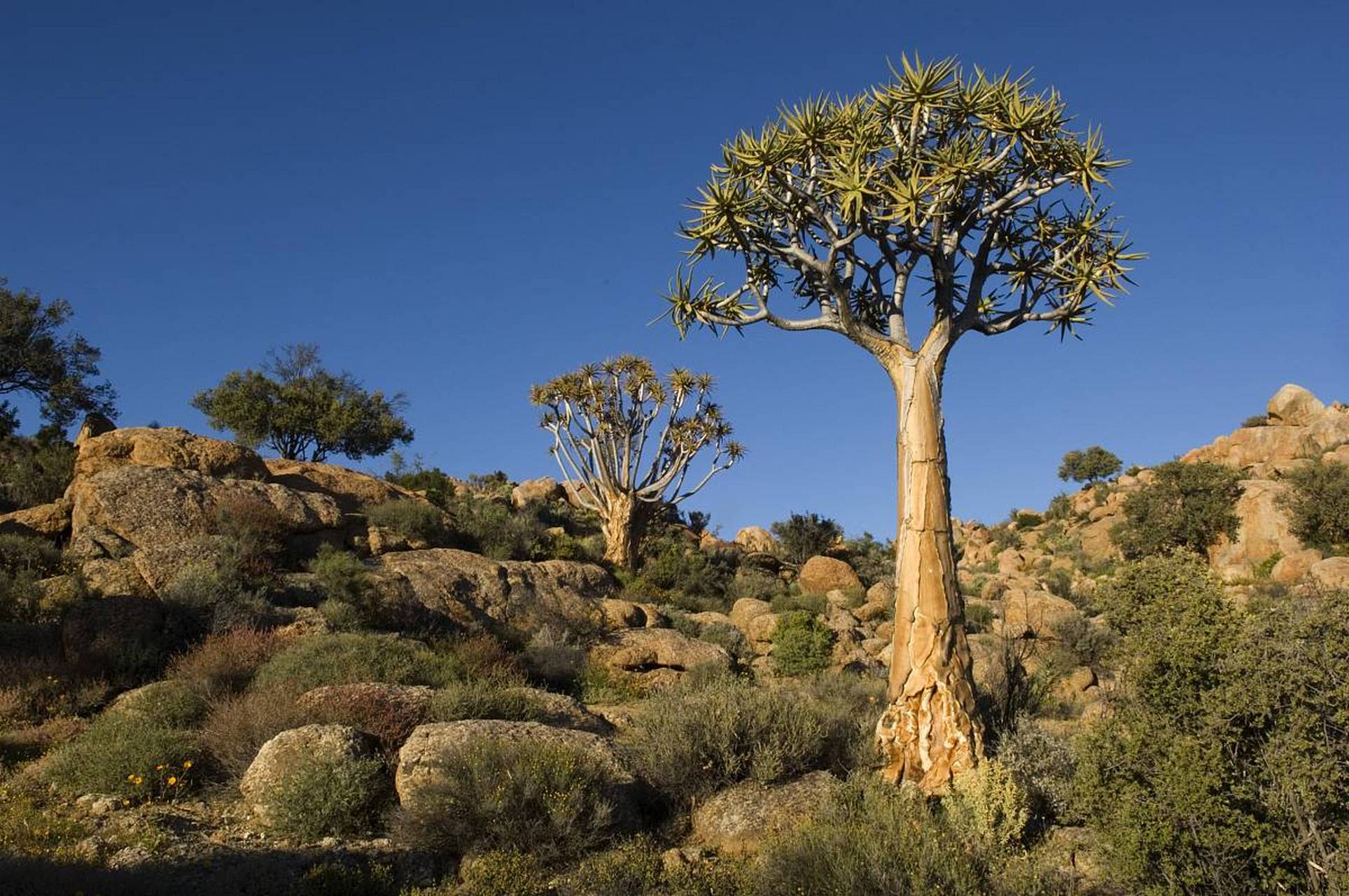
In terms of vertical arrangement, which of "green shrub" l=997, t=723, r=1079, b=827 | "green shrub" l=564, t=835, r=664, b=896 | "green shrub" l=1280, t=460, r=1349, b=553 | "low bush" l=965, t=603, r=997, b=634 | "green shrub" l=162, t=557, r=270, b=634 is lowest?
"green shrub" l=564, t=835, r=664, b=896

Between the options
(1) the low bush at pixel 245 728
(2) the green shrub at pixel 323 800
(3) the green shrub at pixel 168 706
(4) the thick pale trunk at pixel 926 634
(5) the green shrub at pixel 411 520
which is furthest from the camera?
(5) the green shrub at pixel 411 520

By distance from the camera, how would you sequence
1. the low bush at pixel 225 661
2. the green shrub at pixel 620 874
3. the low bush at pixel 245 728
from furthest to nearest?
the low bush at pixel 225 661 → the low bush at pixel 245 728 → the green shrub at pixel 620 874

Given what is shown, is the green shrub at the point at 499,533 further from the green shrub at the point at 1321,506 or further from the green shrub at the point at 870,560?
the green shrub at the point at 1321,506

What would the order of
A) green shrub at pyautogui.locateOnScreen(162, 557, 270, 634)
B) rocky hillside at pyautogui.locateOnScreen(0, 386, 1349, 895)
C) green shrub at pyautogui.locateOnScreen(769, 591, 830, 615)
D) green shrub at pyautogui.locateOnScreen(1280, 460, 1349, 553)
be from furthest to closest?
1. green shrub at pyautogui.locateOnScreen(1280, 460, 1349, 553)
2. green shrub at pyautogui.locateOnScreen(769, 591, 830, 615)
3. green shrub at pyautogui.locateOnScreen(162, 557, 270, 634)
4. rocky hillside at pyautogui.locateOnScreen(0, 386, 1349, 895)

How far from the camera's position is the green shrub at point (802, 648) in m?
16.0

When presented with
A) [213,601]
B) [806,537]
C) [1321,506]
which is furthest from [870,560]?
[213,601]

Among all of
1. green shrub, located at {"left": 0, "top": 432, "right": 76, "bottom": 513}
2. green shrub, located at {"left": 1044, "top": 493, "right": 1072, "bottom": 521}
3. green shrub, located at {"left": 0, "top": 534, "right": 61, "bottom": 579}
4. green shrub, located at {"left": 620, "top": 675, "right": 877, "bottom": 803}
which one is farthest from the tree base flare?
green shrub, located at {"left": 1044, "top": 493, "right": 1072, "bottom": 521}

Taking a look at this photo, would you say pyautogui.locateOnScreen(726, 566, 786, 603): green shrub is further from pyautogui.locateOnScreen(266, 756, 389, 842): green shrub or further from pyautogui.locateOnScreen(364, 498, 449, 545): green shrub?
pyautogui.locateOnScreen(266, 756, 389, 842): green shrub

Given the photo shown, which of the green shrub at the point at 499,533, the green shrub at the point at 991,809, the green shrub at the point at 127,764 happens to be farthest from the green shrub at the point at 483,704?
the green shrub at the point at 499,533

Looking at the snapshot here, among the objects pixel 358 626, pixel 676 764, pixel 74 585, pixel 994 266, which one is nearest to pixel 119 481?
pixel 74 585

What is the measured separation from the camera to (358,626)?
43.0 ft

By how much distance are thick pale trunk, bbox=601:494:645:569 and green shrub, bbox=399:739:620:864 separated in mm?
16458

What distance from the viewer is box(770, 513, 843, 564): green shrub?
1206 inches

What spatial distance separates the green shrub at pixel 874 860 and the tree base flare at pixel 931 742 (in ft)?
3.77
